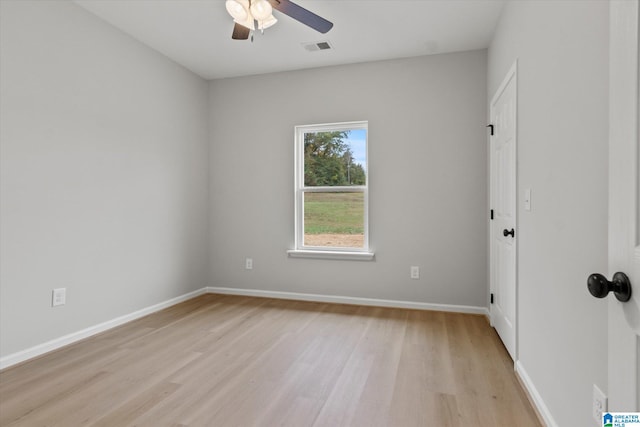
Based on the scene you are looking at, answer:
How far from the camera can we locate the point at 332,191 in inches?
161

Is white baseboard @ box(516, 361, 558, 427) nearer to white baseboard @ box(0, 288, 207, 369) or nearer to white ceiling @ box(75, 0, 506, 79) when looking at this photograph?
white ceiling @ box(75, 0, 506, 79)

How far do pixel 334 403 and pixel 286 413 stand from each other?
27 cm

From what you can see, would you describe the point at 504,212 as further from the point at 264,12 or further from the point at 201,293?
the point at 201,293

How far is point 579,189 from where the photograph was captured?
4.60ft

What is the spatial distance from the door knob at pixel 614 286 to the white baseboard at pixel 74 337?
10.6 feet

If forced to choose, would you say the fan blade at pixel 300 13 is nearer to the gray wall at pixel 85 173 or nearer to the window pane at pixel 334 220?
the gray wall at pixel 85 173

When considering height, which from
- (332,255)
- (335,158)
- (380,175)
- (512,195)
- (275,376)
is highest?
(335,158)

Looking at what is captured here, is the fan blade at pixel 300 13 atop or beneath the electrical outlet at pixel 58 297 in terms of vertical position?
atop

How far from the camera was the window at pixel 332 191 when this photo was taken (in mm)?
3984

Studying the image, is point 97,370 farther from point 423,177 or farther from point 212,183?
point 423,177

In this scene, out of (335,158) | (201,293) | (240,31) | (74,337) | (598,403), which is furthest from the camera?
(201,293)

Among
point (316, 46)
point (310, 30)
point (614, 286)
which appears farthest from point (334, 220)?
point (614, 286)

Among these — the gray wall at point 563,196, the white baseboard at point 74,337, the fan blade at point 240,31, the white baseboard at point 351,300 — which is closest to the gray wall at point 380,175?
the white baseboard at point 351,300

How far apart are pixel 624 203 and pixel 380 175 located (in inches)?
122
